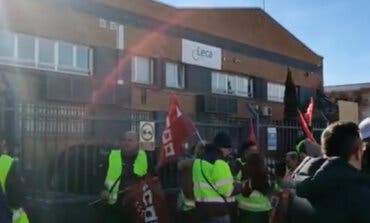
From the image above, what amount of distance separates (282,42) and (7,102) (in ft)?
81.5

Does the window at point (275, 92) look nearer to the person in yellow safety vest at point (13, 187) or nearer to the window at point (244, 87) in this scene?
the window at point (244, 87)

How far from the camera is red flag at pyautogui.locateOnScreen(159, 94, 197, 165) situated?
8836mm

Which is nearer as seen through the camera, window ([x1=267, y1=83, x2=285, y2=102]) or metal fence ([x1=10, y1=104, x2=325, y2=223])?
metal fence ([x1=10, y1=104, x2=325, y2=223])

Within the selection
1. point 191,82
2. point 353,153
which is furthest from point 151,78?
point 353,153

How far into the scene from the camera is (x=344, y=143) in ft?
10.3

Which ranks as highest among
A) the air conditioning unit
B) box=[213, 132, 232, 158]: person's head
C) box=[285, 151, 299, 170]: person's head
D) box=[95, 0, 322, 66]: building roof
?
box=[95, 0, 322, 66]: building roof

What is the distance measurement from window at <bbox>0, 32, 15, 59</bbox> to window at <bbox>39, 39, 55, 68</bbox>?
3.52 ft

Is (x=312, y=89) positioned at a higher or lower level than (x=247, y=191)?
higher

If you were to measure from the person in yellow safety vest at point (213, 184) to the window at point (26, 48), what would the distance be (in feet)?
35.4

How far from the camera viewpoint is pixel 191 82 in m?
23.8

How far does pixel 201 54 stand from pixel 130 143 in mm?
16602

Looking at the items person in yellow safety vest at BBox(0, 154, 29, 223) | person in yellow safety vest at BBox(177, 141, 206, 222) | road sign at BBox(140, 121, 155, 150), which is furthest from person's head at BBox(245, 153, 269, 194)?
person in yellow safety vest at BBox(0, 154, 29, 223)

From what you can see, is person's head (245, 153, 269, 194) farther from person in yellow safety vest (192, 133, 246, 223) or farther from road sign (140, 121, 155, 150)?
road sign (140, 121, 155, 150)

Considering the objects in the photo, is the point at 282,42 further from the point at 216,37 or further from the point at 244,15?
the point at 216,37
